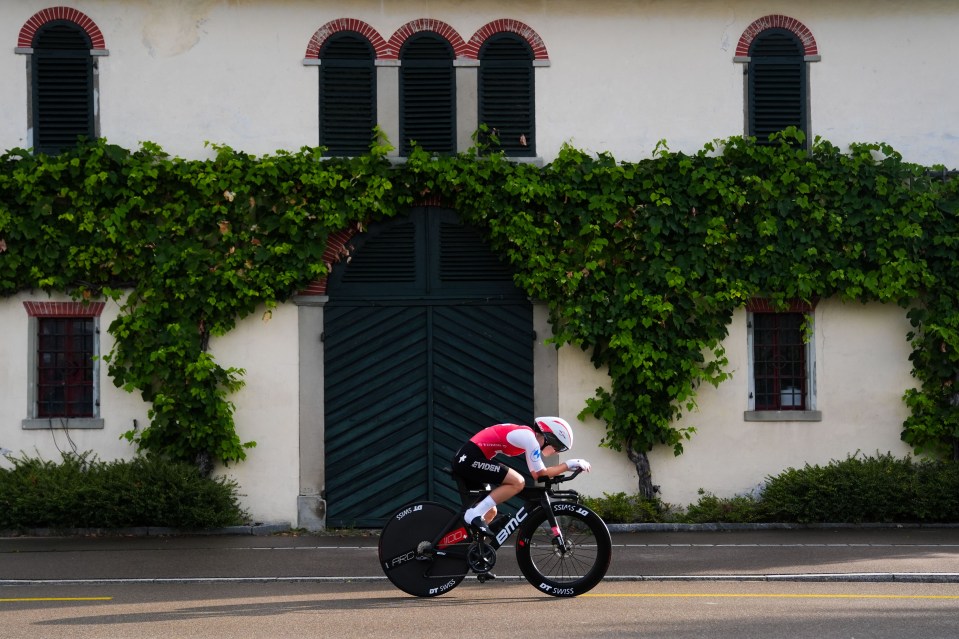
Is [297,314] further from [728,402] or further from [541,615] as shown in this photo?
[541,615]

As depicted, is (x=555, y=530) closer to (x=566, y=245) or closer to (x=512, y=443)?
(x=512, y=443)

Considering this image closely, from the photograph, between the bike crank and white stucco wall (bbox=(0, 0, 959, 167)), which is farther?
white stucco wall (bbox=(0, 0, 959, 167))

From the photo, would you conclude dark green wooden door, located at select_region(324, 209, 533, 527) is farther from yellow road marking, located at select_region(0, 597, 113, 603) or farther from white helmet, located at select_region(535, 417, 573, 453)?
white helmet, located at select_region(535, 417, 573, 453)

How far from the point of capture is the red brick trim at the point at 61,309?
16484 mm

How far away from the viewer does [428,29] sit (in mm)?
16922

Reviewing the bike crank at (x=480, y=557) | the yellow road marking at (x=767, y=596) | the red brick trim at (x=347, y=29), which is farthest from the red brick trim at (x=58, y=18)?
the yellow road marking at (x=767, y=596)

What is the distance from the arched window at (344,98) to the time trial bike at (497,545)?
7.23m

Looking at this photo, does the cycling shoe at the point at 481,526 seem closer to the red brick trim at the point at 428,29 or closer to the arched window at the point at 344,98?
the arched window at the point at 344,98

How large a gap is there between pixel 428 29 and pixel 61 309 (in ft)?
19.2

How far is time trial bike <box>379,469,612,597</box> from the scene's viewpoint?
10375 millimetres

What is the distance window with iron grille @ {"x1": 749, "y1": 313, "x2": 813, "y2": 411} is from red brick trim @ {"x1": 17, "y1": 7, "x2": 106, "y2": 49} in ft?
29.9

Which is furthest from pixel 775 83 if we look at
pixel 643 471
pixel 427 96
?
pixel 643 471

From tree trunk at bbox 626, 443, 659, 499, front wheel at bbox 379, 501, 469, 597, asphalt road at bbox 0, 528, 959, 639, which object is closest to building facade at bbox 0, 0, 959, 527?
tree trunk at bbox 626, 443, 659, 499

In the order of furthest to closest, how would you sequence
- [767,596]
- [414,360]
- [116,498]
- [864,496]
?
[414,360] < [864,496] < [116,498] < [767,596]
